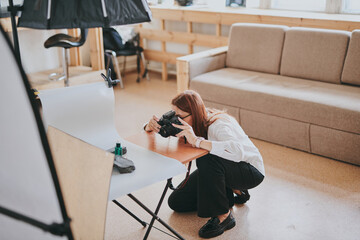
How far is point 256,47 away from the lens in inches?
161

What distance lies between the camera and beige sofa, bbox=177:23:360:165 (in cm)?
Answer: 312

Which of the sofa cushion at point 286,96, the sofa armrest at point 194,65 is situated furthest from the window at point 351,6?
the sofa armrest at point 194,65

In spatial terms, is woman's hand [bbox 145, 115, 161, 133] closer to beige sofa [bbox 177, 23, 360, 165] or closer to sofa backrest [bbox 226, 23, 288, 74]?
beige sofa [bbox 177, 23, 360, 165]

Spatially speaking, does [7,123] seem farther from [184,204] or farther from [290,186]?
[290,186]

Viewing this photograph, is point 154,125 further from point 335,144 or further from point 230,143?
point 335,144

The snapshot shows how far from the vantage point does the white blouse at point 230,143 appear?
6.87 ft

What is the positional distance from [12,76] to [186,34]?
497 cm

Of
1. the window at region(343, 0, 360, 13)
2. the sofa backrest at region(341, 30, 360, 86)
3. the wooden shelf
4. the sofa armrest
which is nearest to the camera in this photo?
the sofa backrest at region(341, 30, 360, 86)

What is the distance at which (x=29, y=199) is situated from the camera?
0.55 meters

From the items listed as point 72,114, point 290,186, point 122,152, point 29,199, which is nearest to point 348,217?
point 290,186

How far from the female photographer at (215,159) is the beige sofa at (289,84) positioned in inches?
44.0

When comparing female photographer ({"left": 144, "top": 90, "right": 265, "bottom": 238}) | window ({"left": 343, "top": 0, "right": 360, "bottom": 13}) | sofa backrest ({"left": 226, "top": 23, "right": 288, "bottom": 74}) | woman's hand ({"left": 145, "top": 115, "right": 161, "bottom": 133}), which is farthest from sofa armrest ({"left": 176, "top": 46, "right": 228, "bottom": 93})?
woman's hand ({"left": 145, "top": 115, "right": 161, "bottom": 133})

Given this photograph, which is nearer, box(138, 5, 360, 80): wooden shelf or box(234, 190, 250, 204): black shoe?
box(234, 190, 250, 204): black shoe

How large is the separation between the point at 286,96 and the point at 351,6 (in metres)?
1.86
